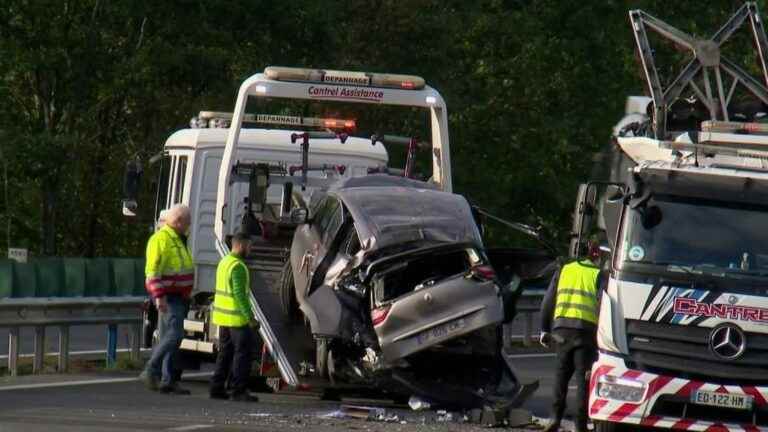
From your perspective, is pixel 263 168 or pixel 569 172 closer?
pixel 263 168

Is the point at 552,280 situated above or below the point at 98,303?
above

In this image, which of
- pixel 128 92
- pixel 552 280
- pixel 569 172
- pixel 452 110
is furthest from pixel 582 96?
pixel 552 280

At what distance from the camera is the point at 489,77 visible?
1407 inches

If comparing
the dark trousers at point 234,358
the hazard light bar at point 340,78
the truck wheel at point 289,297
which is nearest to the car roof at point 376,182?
the truck wheel at point 289,297

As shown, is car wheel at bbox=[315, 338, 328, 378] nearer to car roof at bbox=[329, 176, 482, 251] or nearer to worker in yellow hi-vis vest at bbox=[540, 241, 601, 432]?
car roof at bbox=[329, 176, 482, 251]

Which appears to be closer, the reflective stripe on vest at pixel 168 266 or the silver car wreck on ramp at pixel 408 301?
the silver car wreck on ramp at pixel 408 301

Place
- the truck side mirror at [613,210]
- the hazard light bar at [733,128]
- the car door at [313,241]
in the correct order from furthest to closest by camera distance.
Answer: the car door at [313,241]
the hazard light bar at [733,128]
the truck side mirror at [613,210]

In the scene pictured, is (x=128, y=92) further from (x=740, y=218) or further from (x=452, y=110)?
(x=740, y=218)

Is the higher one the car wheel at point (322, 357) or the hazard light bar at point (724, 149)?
the hazard light bar at point (724, 149)

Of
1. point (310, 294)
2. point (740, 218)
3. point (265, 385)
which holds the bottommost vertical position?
point (265, 385)

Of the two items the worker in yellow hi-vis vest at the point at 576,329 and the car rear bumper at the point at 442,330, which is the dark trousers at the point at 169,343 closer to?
the car rear bumper at the point at 442,330

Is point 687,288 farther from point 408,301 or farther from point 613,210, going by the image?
point 408,301

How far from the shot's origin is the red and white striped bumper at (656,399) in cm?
1392

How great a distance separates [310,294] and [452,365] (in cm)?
138
